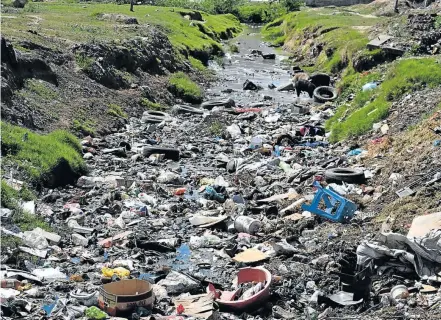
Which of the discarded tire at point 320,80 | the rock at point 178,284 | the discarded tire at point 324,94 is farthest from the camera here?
the discarded tire at point 320,80

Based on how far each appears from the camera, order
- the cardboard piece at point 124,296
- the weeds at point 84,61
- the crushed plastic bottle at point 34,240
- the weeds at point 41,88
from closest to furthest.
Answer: the cardboard piece at point 124,296
the crushed plastic bottle at point 34,240
the weeds at point 41,88
the weeds at point 84,61

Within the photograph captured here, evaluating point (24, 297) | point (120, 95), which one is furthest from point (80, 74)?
point (24, 297)

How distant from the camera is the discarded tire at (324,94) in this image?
1051 inches

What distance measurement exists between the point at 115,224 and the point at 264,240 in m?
2.75

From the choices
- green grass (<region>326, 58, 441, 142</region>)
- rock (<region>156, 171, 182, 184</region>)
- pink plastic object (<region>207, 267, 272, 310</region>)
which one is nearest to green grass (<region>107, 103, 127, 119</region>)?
rock (<region>156, 171, 182, 184</region>)

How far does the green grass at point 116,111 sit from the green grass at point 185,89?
549 centimetres

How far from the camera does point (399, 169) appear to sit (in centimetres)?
1314

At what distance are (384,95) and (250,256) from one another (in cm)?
1043

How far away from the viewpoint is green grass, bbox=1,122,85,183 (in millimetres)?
13227

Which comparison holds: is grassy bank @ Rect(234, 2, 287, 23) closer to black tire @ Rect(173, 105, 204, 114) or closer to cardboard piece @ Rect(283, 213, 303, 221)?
black tire @ Rect(173, 105, 204, 114)

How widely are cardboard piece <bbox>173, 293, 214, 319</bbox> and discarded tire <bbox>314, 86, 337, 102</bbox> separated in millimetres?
18599

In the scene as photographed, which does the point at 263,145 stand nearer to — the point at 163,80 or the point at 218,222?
the point at 218,222

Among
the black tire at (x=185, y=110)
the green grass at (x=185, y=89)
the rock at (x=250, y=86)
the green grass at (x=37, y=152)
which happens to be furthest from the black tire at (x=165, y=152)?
the rock at (x=250, y=86)

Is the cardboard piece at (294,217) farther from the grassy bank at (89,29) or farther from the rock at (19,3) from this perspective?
the rock at (19,3)
